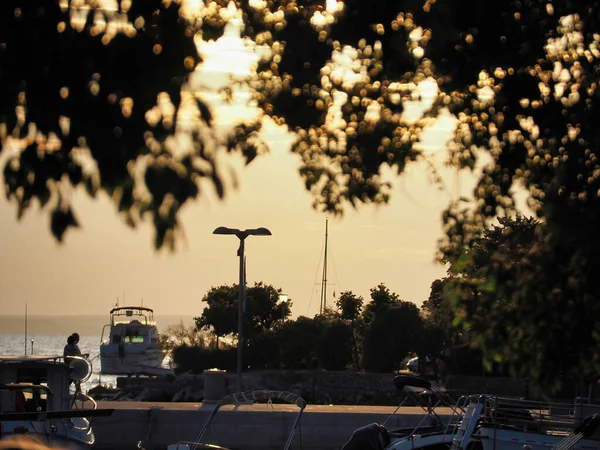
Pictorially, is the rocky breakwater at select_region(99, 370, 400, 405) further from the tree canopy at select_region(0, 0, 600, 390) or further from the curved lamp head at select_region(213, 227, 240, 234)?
the tree canopy at select_region(0, 0, 600, 390)

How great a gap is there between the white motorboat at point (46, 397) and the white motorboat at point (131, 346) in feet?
179

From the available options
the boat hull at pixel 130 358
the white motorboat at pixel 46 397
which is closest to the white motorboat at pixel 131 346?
the boat hull at pixel 130 358

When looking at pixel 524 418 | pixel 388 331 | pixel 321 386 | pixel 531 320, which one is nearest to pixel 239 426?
pixel 524 418

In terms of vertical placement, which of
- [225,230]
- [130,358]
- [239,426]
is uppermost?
[225,230]

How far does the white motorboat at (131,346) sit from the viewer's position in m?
75.4

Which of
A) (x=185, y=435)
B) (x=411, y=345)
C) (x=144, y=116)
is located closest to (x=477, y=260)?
(x=144, y=116)

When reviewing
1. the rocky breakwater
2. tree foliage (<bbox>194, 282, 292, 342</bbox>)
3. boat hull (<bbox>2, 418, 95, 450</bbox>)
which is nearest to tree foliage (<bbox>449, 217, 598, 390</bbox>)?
boat hull (<bbox>2, 418, 95, 450</bbox>)

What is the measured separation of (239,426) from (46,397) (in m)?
6.21

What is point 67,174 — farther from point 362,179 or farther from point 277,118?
point 362,179

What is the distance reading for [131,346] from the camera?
246 feet

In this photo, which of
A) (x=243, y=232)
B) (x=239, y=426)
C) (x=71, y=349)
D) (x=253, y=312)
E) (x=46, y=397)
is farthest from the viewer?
(x=253, y=312)

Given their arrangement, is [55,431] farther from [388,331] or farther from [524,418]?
[388,331]

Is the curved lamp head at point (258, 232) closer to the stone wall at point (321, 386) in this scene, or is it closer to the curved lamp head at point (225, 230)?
the curved lamp head at point (225, 230)

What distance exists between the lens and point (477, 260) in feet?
A: 46.1
